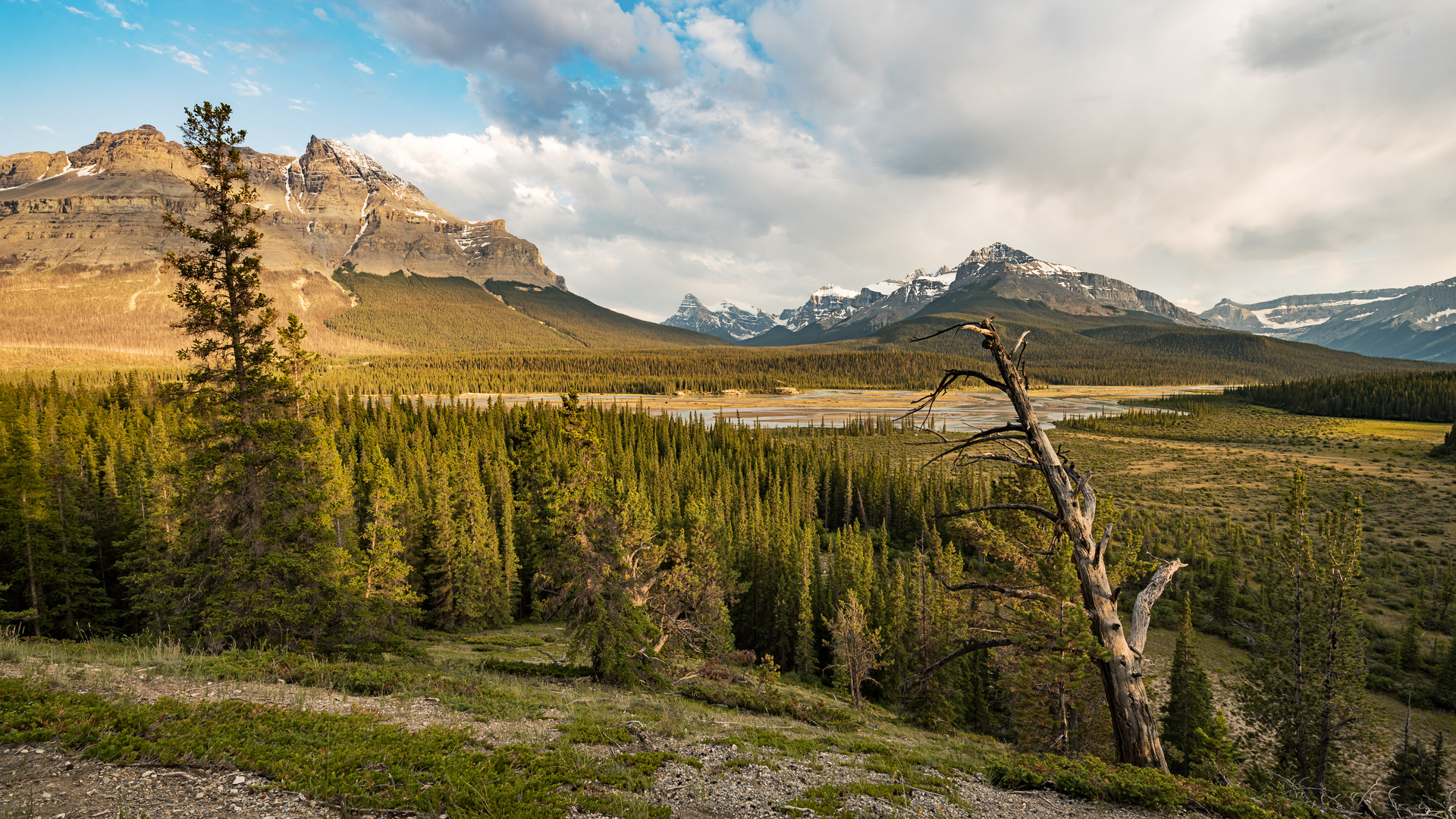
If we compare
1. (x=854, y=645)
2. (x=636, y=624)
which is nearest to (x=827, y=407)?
(x=854, y=645)

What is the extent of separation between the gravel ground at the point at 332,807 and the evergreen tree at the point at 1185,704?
19.9 meters

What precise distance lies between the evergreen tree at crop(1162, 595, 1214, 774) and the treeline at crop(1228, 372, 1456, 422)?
180 meters

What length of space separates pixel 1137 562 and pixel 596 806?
→ 9.51 m

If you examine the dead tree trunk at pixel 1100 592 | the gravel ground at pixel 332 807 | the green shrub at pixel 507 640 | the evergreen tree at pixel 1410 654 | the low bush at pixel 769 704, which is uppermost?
the dead tree trunk at pixel 1100 592

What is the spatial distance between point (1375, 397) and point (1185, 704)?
192870 millimetres

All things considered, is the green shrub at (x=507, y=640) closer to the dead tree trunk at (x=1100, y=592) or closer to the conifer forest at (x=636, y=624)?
the conifer forest at (x=636, y=624)

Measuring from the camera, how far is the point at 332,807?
649cm

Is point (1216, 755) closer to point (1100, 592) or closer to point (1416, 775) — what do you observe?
point (1100, 592)

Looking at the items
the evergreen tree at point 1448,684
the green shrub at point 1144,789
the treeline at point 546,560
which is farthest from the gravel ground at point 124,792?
the evergreen tree at point 1448,684

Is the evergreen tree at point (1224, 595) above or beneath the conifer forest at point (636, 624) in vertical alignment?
beneath

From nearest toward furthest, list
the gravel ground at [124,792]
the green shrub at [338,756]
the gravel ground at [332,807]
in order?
the gravel ground at [124,792]
the gravel ground at [332,807]
the green shrub at [338,756]

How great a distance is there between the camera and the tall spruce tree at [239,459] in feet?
50.4

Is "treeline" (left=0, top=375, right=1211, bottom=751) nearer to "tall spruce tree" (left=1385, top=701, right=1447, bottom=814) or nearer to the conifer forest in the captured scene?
the conifer forest

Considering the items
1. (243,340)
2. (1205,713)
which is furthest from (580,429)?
(1205,713)
